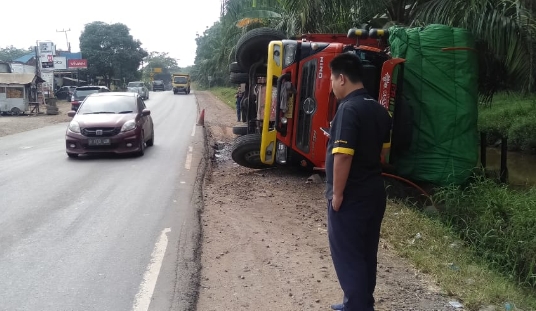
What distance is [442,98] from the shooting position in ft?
28.4

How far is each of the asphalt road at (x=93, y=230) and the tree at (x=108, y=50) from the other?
50824 mm

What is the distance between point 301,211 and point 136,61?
61027 millimetres

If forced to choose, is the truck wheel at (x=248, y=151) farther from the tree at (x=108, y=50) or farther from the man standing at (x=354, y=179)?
the tree at (x=108, y=50)

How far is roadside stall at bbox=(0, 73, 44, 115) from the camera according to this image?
1169 inches

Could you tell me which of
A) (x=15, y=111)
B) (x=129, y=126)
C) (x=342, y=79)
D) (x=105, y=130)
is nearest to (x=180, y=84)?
(x=15, y=111)

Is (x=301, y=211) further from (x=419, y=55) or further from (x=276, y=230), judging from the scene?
(x=419, y=55)

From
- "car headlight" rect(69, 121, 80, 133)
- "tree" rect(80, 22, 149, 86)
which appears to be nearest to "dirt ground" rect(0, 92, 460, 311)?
"car headlight" rect(69, 121, 80, 133)

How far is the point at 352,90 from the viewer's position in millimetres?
3562

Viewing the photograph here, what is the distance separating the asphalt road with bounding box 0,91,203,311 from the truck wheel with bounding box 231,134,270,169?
37.7 inches

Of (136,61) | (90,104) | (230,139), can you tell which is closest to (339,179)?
(90,104)

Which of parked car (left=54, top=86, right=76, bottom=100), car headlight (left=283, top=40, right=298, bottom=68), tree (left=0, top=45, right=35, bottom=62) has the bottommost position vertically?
parked car (left=54, top=86, right=76, bottom=100)

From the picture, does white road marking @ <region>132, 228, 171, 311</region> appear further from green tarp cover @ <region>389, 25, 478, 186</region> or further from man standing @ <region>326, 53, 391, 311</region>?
green tarp cover @ <region>389, 25, 478, 186</region>

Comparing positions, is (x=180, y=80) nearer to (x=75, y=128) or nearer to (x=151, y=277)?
(x=75, y=128)

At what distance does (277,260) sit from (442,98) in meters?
4.64
